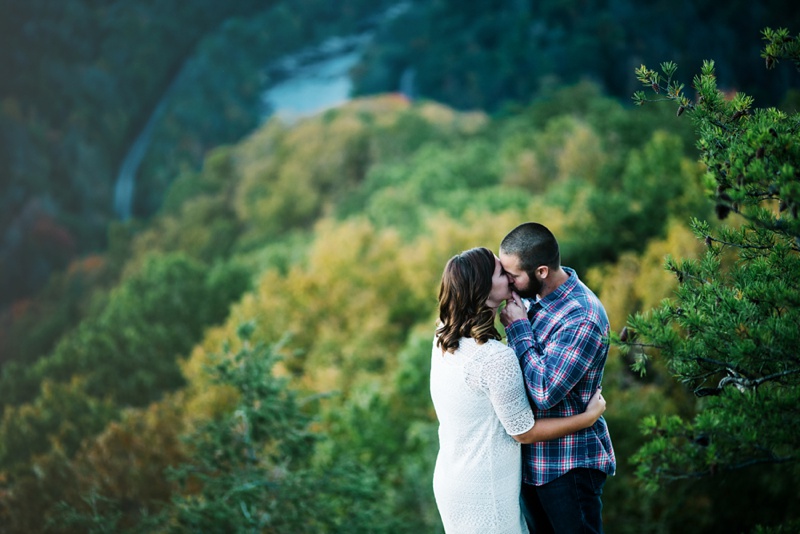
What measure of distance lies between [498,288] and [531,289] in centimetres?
20

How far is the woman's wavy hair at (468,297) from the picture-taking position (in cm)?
311

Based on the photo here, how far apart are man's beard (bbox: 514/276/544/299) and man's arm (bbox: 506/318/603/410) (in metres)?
0.16

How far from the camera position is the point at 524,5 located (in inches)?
1925

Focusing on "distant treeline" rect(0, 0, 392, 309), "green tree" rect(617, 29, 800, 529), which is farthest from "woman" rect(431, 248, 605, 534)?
"distant treeline" rect(0, 0, 392, 309)

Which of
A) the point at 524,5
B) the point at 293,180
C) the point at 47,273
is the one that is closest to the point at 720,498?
the point at 293,180

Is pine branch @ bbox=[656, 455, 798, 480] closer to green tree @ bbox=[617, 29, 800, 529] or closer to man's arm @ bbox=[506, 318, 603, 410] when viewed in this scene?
green tree @ bbox=[617, 29, 800, 529]

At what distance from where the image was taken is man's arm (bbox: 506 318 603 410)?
3074 millimetres

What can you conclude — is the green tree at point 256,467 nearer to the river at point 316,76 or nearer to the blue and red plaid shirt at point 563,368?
the blue and red plaid shirt at point 563,368

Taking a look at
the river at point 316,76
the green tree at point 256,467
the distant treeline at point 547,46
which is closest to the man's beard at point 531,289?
the green tree at point 256,467

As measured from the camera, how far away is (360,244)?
2703 centimetres

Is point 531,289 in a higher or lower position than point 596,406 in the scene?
higher

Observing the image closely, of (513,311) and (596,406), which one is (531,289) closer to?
(513,311)

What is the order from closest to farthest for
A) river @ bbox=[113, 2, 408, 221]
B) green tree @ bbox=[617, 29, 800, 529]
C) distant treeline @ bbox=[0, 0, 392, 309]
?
green tree @ bbox=[617, 29, 800, 529], distant treeline @ bbox=[0, 0, 392, 309], river @ bbox=[113, 2, 408, 221]

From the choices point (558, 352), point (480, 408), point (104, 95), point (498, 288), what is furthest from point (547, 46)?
point (480, 408)
